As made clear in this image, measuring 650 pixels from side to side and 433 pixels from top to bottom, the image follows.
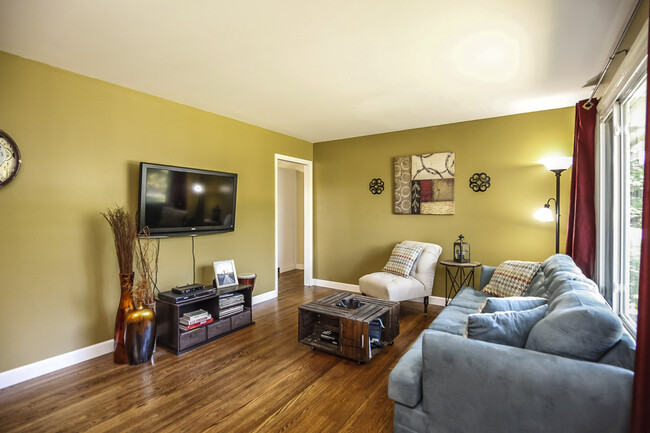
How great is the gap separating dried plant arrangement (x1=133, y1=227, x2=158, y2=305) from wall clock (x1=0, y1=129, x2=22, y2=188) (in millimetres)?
1037

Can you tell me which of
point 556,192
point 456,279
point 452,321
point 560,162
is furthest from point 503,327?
point 456,279

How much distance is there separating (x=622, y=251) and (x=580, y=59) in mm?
1575

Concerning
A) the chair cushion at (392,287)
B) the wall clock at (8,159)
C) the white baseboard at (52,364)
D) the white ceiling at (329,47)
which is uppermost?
the white ceiling at (329,47)

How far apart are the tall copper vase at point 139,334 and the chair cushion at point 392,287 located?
248 cm

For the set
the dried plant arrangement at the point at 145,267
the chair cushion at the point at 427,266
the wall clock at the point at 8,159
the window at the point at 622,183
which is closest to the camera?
the window at the point at 622,183

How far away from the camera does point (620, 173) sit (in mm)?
2693

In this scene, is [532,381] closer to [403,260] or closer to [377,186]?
[403,260]

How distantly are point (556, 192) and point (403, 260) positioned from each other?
6.38ft

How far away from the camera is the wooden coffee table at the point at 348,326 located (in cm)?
285

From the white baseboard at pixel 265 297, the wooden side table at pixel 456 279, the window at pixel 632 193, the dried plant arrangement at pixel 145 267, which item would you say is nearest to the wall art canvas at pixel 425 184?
the wooden side table at pixel 456 279

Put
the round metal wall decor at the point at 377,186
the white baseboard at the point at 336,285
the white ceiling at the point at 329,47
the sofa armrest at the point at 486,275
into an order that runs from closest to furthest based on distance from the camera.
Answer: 1. the white ceiling at the point at 329,47
2. the sofa armrest at the point at 486,275
3. the round metal wall decor at the point at 377,186
4. the white baseboard at the point at 336,285

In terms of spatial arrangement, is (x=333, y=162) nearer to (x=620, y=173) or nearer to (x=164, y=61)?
(x=164, y=61)

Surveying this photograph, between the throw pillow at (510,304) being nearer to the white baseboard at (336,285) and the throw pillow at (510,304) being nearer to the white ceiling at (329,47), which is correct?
the white ceiling at (329,47)

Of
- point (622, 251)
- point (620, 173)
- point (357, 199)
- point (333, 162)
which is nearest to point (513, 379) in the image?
point (622, 251)
